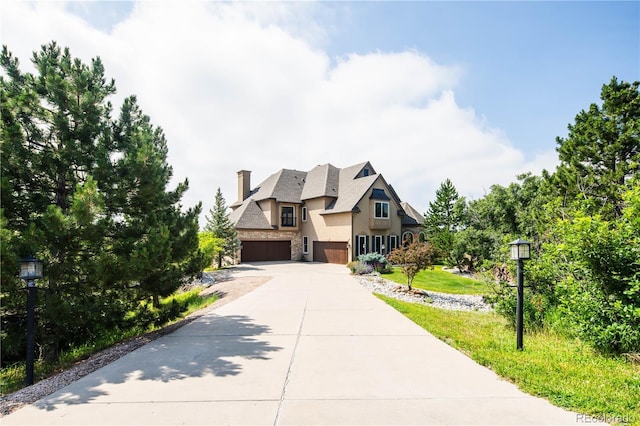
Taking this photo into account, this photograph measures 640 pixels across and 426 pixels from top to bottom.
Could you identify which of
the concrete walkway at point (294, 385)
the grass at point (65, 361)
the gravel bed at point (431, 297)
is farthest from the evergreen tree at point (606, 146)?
the grass at point (65, 361)

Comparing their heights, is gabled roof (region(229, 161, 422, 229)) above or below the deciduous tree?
above

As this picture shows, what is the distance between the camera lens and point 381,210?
28516 millimetres

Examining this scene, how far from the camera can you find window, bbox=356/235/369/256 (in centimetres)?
2755

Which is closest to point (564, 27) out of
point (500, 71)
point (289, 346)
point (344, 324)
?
point (500, 71)

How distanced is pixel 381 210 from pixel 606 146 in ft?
51.6

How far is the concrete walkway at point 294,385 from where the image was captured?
393cm

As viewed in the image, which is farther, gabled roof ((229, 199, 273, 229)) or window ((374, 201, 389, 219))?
gabled roof ((229, 199, 273, 229))

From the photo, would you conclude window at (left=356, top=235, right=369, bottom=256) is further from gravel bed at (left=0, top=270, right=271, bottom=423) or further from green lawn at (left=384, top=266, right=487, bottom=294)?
gravel bed at (left=0, top=270, right=271, bottom=423)

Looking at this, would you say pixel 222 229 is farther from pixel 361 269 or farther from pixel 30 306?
pixel 30 306

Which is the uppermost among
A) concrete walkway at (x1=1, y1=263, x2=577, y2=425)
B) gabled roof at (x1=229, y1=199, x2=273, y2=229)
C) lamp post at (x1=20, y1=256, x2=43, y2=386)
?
gabled roof at (x1=229, y1=199, x2=273, y2=229)

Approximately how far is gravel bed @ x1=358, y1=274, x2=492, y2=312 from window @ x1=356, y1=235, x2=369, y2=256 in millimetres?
9045

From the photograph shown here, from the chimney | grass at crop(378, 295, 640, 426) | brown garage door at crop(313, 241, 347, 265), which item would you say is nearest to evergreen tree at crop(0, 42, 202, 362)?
grass at crop(378, 295, 640, 426)

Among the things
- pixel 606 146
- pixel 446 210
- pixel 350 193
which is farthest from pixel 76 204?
pixel 446 210

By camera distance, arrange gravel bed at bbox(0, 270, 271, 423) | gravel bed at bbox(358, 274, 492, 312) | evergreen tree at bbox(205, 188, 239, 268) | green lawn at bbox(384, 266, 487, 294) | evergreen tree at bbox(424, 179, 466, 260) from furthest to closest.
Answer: evergreen tree at bbox(424, 179, 466, 260)
evergreen tree at bbox(205, 188, 239, 268)
green lawn at bbox(384, 266, 487, 294)
gravel bed at bbox(358, 274, 492, 312)
gravel bed at bbox(0, 270, 271, 423)
